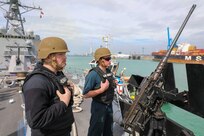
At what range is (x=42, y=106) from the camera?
1577 mm

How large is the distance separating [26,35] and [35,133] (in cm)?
1804

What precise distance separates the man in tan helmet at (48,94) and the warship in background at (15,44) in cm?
1151

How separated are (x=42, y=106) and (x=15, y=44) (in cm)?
1703

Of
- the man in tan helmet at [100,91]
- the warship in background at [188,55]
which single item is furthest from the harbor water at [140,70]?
the man in tan helmet at [100,91]

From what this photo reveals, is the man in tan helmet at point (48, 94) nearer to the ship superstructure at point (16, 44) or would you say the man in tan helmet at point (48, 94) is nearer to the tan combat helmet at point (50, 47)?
the tan combat helmet at point (50, 47)

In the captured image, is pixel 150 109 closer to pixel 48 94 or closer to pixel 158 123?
pixel 158 123

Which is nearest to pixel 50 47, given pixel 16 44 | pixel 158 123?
pixel 158 123

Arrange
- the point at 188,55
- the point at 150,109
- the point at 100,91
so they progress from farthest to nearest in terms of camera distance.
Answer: the point at 188,55, the point at 100,91, the point at 150,109

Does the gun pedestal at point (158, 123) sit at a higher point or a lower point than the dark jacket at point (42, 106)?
lower

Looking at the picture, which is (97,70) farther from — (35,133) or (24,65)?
(24,65)

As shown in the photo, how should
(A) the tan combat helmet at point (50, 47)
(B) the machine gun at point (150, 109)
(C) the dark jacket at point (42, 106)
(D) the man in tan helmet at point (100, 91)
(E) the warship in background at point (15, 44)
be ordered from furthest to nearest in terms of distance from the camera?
(E) the warship in background at point (15, 44) → (D) the man in tan helmet at point (100, 91) → (B) the machine gun at point (150, 109) → (A) the tan combat helmet at point (50, 47) → (C) the dark jacket at point (42, 106)

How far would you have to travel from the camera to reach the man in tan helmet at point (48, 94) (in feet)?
5.16

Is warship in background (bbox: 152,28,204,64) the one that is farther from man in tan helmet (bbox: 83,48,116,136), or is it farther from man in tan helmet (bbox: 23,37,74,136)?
man in tan helmet (bbox: 23,37,74,136)

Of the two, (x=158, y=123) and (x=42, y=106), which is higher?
(x=42, y=106)
